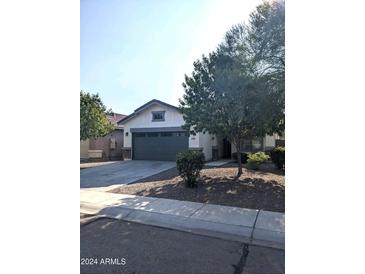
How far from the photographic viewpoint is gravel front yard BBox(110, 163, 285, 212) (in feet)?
18.4

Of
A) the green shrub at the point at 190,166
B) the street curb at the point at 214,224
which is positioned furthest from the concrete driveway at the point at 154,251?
the green shrub at the point at 190,166

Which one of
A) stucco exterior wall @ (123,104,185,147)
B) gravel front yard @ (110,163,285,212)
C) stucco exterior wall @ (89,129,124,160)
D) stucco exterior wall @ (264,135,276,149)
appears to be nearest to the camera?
gravel front yard @ (110,163,285,212)

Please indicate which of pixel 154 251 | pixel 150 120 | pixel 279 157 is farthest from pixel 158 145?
pixel 154 251

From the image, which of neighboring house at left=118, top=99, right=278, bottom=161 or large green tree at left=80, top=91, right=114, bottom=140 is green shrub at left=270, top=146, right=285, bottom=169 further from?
large green tree at left=80, top=91, right=114, bottom=140

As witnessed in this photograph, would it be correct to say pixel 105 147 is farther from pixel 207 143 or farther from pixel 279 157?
pixel 279 157

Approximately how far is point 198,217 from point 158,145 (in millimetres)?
11273

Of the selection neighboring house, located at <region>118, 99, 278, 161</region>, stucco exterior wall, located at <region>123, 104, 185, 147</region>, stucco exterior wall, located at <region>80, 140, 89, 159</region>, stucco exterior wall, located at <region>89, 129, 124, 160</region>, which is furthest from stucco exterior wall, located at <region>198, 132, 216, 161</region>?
stucco exterior wall, located at <region>80, 140, 89, 159</region>

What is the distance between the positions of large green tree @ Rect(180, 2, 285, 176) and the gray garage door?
7077mm

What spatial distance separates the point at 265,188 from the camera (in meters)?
6.66
